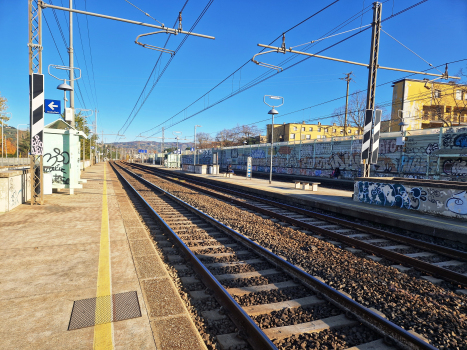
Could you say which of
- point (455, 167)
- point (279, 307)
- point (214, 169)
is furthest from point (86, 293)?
point (214, 169)

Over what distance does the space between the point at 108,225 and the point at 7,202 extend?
3376mm

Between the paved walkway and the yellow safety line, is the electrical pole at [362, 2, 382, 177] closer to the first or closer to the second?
the paved walkway

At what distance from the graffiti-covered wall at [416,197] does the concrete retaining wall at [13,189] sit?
39.7 feet

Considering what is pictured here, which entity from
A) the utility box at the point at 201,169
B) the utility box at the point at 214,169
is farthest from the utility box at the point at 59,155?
the utility box at the point at 214,169

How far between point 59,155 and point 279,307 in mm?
12831

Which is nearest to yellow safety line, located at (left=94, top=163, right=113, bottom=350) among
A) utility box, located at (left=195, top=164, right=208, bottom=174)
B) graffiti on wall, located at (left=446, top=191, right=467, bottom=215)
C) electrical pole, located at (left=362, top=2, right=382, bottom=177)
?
graffiti on wall, located at (left=446, top=191, right=467, bottom=215)

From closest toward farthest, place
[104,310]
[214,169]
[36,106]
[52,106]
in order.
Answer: [104,310]
[36,106]
[52,106]
[214,169]

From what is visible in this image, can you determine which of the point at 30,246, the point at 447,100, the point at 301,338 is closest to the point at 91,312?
the point at 301,338

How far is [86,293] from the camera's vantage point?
142 inches

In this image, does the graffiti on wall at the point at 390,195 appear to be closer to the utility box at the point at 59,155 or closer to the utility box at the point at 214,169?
the utility box at the point at 59,155

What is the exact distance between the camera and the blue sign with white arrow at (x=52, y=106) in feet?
44.9

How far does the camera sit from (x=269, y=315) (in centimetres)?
351

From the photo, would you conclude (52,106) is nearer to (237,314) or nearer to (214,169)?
(237,314)

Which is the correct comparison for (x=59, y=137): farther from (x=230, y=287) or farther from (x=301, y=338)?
(x=301, y=338)
